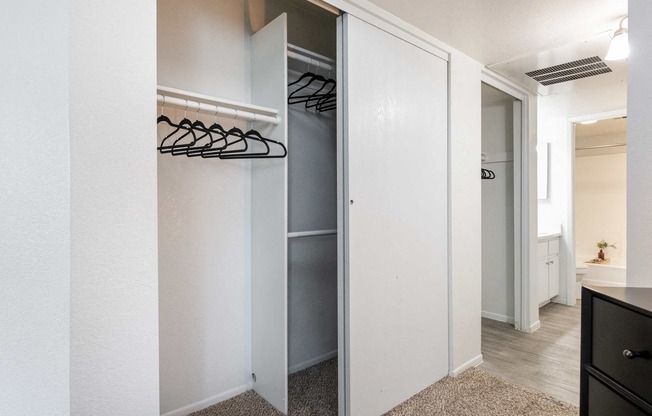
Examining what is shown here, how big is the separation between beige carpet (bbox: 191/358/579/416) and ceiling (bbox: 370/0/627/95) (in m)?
2.18

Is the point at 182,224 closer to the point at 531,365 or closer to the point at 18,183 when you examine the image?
the point at 18,183

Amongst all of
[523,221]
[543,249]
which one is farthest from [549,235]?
[523,221]

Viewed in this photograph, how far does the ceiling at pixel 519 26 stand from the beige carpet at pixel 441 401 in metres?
2.18

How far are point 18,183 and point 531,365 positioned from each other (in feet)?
10.1

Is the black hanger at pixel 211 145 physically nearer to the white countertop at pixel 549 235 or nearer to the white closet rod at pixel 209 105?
the white closet rod at pixel 209 105

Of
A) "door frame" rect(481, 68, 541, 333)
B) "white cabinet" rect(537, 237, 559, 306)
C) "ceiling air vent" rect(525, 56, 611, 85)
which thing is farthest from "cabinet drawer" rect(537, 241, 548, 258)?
"ceiling air vent" rect(525, 56, 611, 85)

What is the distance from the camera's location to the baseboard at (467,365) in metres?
2.40

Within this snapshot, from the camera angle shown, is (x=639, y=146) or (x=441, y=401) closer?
(x=639, y=146)

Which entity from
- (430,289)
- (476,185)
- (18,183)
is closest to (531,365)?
(430,289)

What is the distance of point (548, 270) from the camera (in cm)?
394

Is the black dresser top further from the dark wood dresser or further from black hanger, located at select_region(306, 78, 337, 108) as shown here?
black hanger, located at select_region(306, 78, 337, 108)

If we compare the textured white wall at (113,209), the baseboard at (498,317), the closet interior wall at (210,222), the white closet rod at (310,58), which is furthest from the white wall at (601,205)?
the textured white wall at (113,209)

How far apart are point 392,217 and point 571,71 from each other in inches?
79.7

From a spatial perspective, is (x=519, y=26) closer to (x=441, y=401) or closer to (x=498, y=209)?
(x=498, y=209)
